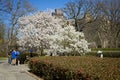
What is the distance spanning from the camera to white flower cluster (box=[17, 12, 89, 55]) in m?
34.0

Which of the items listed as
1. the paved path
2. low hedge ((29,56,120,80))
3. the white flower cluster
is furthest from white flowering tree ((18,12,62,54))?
low hedge ((29,56,120,80))

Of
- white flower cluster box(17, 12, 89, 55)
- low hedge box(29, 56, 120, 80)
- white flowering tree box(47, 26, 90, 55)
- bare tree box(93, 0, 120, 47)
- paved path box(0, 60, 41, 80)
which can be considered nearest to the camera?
low hedge box(29, 56, 120, 80)

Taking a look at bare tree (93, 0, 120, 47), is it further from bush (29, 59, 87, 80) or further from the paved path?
bush (29, 59, 87, 80)

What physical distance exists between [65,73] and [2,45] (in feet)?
199

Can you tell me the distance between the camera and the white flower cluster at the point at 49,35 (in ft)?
111

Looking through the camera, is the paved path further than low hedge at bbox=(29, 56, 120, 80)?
Yes

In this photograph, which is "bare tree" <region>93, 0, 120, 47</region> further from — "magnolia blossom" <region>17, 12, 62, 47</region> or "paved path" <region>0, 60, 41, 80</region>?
"paved path" <region>0, 60, 41, 80</region>

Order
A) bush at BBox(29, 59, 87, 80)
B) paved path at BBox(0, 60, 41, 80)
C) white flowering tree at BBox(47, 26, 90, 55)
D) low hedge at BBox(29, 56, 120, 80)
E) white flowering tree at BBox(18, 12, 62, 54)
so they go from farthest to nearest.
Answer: white flowering tree at BBox(18, 12, 62, 54)
white flowering tree at BBox(47, 26, 90, 55)
paved path at BBox(0, 60, 41, 80)
bush at BBox(29, 59, 87, 80)
low hedge at BBox(29, 56, 120, 80)

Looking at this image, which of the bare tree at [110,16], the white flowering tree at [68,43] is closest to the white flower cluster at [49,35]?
the white flowering tree at [68,43]

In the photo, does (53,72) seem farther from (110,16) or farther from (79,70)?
(110,16)

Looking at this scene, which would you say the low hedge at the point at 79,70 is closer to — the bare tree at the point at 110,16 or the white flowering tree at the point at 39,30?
the white flowering tree at the point at 39,30

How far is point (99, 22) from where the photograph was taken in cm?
6419

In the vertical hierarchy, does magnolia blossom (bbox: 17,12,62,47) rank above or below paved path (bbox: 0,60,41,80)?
above

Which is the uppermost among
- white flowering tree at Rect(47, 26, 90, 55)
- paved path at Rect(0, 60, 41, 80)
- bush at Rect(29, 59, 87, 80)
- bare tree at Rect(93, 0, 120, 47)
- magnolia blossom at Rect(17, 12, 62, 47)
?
bare tree at Rect(93, 0, 120, 47)
